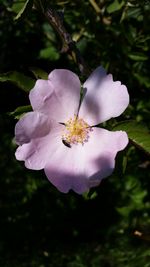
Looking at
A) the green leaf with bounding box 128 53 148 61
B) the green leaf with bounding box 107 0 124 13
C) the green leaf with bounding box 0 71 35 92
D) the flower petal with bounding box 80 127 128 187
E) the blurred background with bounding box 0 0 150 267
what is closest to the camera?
the flower petal with bounding box 80 127 128 187

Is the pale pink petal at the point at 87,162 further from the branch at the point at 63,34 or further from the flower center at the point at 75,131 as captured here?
the branch at the point at 63,34

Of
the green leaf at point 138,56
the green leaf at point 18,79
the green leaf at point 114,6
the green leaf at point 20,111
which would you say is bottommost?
the green leaf at point 138,56

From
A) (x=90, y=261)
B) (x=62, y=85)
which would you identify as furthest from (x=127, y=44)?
(x=90, y=261)

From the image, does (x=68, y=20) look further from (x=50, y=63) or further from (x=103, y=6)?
(x=50, y=63)

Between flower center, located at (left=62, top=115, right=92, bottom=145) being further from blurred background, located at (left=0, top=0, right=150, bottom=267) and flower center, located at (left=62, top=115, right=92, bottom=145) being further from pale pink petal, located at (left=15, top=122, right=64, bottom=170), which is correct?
blurred background, located at (left=0, top=0, right=150, bottom=267)

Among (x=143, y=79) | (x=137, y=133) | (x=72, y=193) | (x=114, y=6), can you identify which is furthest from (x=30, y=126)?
(x=72, y=193)

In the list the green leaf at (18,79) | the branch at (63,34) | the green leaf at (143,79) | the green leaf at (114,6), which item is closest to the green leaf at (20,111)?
the green leaf at (18,79)

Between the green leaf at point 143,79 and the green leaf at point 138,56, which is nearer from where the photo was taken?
the green leaf at point 138,56

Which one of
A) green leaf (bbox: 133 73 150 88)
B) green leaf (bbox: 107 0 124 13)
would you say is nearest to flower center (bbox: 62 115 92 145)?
green leaf (bbox: 107 0 124 13)
